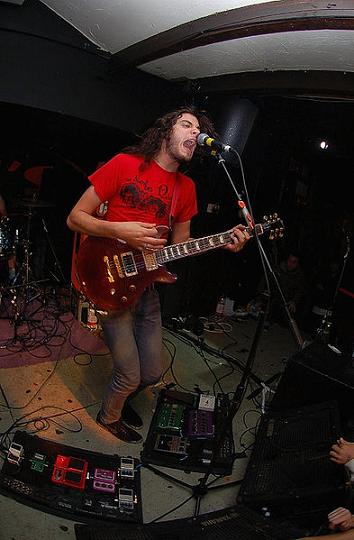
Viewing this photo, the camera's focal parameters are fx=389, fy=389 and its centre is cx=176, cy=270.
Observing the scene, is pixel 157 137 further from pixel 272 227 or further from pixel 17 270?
pixel 17 270

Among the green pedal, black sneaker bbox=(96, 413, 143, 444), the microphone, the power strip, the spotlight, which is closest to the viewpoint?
the microphone

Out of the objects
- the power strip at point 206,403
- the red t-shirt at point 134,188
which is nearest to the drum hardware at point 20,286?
the power strip at point 206,403

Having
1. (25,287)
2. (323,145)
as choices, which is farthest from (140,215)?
(323,145)

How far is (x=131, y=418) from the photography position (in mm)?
2916

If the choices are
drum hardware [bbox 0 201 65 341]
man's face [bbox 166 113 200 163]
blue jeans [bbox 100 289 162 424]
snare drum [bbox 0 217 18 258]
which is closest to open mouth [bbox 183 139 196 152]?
man's face [bbox 166 113 200 163]

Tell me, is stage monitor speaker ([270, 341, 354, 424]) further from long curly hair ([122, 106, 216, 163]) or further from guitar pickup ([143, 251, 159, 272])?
long curly hair ([122, 106, 216, 163])

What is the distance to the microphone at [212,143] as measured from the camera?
85.0 inches

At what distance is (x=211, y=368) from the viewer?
4066 mm

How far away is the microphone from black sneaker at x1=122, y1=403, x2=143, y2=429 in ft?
6.48

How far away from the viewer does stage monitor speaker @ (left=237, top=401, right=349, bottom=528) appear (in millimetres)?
2035

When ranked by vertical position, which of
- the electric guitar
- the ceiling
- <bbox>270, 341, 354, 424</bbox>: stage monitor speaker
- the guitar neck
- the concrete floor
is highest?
the ceiling

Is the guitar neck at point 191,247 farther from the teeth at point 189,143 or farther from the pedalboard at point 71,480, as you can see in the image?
the pedalboard at point 71,480

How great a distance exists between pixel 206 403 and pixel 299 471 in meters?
1.07

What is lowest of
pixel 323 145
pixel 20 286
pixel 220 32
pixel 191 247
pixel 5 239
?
pixel 20 286
